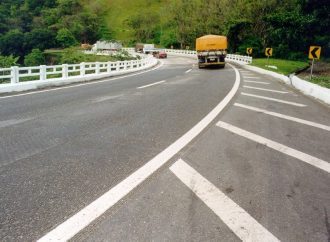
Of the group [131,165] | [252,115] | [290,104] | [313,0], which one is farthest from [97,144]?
[313,0]

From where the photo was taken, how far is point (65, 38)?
5148 inches

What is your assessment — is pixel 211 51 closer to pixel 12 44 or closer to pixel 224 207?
pixel 224 207

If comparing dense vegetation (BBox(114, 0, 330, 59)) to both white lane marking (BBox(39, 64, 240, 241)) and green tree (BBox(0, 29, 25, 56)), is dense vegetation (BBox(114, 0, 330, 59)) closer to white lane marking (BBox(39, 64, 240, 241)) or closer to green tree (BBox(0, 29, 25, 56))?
white lane marking (BBox(39, 64, 240, 241))

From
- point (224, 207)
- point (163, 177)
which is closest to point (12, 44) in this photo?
point (163, 177)

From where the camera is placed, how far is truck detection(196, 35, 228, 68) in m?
32.9

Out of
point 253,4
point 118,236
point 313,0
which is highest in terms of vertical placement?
point 253,4

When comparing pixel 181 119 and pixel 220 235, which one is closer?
pixel 220 235

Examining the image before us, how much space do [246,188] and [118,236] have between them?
1792 mm

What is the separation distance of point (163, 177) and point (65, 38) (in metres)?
136

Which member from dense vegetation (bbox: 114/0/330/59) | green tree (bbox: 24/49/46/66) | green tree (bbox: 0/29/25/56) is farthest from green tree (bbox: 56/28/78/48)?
dense vegetation (bbox: 114/0/330/59)

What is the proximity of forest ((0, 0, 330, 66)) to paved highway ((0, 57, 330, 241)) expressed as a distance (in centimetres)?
3458

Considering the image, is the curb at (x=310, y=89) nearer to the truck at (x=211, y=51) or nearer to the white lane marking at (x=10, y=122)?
the white lane marking at (x=10, y=122)

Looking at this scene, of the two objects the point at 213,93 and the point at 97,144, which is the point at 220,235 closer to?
the point at 97,144

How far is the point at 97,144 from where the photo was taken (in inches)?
231
